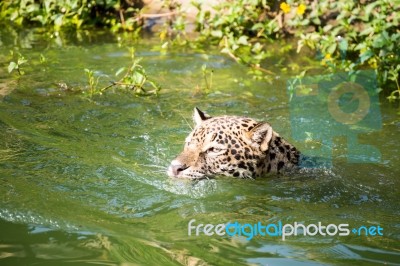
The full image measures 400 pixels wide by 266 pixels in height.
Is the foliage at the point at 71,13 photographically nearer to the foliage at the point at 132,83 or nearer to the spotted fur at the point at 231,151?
the foliage at the point at 132,83

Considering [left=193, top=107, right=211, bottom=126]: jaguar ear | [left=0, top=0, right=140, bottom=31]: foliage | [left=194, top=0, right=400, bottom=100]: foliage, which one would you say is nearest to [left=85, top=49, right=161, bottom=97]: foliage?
[left=194, top=0, right=400, bottom=100]: foliage

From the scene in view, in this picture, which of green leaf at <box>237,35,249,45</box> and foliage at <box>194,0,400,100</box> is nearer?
foliage at <box>194,0,400,100</box>

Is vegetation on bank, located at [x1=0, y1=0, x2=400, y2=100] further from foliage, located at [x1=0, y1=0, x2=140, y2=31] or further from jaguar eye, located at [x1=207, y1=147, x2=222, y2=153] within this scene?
jaguar eye, located at [x1=207, y1=147, x2=222, y2=153]

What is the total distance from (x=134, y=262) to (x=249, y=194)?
2018mm

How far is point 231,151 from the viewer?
7723 millimetres

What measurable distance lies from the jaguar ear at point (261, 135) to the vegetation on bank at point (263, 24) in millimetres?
3190

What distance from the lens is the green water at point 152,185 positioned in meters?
6.08

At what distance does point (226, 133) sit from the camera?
7.78m

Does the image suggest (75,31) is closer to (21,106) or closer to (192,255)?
Result: (21,106)

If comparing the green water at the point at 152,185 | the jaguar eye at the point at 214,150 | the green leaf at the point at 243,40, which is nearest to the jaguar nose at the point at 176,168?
the green water at the point at 152,185

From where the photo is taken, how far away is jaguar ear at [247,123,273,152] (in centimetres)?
762

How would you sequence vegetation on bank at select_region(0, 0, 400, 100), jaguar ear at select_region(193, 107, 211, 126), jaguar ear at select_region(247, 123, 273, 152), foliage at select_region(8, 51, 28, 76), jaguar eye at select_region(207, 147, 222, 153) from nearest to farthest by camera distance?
1. jaguar ear at select_region(247, 123, 273, 152)
2. jaguar eye at select_region(207, 147, 222, 153)
3. jaguar ear at select_region(193, 107, 211, 126)
4. foliage at select_region(8, 51, 28, 76)
5. vegetation on bank at select_region(0, 0, 400, 100)

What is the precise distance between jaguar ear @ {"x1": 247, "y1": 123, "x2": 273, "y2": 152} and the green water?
386mm

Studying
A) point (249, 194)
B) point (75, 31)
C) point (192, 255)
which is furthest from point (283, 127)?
point (75, 31)
